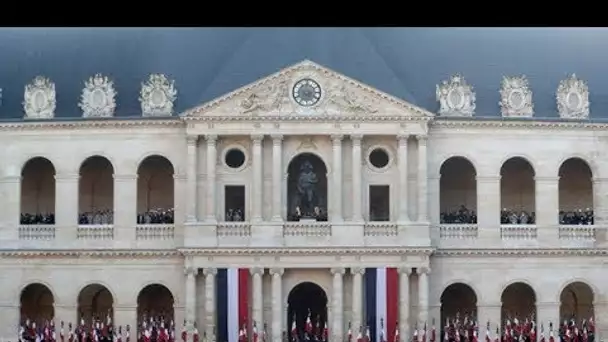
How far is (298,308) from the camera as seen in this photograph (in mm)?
46000

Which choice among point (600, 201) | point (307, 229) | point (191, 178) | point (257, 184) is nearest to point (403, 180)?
point (307, 229)

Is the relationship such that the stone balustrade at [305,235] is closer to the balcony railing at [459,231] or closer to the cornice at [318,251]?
the balcony railing at [459,231]

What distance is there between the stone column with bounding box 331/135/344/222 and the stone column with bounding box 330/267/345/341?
2.14 metres

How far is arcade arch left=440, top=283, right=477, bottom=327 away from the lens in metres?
47.5

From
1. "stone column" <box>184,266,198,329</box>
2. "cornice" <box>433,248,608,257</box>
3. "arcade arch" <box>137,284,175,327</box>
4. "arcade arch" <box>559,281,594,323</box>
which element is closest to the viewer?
"stone column" <box>184,266,198,329</box>

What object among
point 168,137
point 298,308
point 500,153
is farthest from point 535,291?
point 168,137

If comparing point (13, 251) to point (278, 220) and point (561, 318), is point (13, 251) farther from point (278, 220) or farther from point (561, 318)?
point (561, 318)

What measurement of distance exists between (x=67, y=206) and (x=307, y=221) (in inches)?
393

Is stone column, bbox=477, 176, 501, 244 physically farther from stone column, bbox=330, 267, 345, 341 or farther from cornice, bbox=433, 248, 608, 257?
stone column, bbox=330, 267, 345, 341

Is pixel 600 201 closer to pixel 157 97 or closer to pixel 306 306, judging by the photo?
pixel 306 306

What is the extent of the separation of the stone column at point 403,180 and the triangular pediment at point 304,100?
1.16 metres

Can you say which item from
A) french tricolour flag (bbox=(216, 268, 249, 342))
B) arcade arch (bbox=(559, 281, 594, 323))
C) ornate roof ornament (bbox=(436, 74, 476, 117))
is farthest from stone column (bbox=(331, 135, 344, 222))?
arcade arch (bbox=(559, 281, 594, 323))

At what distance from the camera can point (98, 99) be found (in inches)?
1764

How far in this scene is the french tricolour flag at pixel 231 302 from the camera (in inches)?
1694
